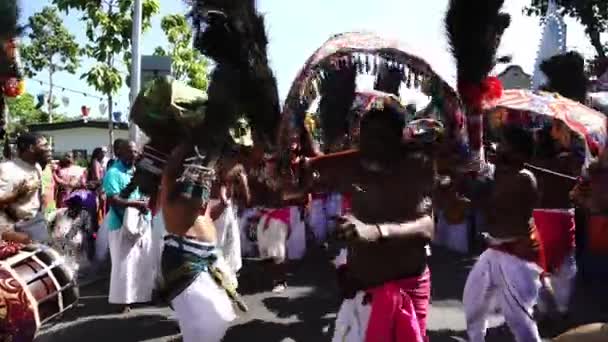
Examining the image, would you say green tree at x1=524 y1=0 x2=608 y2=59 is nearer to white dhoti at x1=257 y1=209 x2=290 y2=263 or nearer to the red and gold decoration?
white dhoti at x1=257 y1=209 x2=290 y2=263

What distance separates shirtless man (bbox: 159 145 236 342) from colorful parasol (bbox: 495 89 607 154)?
2.92m

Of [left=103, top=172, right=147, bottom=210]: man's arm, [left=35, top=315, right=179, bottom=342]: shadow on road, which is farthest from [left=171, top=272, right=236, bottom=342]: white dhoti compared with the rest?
[left=103, top=172, right=147, bottom=210]: man's arm

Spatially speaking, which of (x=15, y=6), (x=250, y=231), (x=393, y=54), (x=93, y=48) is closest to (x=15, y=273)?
(x=15, y=6)

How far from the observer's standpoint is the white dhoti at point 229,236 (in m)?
7.54

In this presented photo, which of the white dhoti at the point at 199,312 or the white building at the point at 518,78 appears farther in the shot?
the white building at the point at 518,78

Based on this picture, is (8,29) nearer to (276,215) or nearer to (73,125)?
(276,215)

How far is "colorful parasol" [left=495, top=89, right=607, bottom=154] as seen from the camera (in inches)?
232

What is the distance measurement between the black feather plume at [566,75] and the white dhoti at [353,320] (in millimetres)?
7163

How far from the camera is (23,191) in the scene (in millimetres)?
4258

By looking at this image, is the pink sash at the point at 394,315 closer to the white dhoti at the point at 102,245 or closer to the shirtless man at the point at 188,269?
the shirtless man at the point at 188,269

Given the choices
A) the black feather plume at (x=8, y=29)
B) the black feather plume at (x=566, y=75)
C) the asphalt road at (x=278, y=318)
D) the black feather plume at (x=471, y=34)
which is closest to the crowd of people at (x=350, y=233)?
the asphalt road at (x=278, y=318)

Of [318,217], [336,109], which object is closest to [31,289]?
[336,109]

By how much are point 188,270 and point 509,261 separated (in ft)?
7.41

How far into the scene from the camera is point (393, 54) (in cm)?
413
